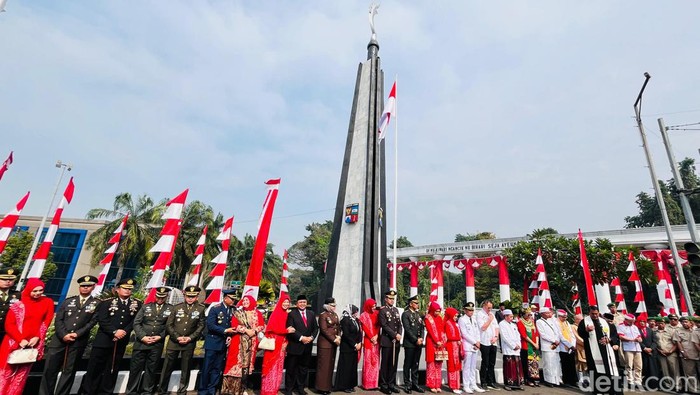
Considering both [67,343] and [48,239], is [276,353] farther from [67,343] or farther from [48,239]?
[48,239]

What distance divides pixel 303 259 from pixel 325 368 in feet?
133

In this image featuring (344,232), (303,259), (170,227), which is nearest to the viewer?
(170,227)

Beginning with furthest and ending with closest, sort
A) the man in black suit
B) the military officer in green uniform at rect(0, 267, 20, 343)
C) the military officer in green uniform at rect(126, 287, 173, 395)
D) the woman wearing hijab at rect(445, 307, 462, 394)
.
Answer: the woman wearing hijab at rect(445, 307, 462, 394), the man in black suit, the military officer in green uniform at rect(126, 287, 173, 395), the military officer in green uniform at rect(0, 267, 20, 343)

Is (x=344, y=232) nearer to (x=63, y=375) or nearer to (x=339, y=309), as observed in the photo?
(x=339, y=309)

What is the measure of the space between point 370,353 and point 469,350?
1.95 m

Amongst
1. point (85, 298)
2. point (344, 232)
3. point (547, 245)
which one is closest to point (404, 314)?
point (344, 232)

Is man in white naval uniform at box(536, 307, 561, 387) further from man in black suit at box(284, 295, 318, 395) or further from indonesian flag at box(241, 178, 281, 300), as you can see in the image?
indonesian flag at box(241, 178, 281, 300)

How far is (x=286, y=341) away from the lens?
213 inches

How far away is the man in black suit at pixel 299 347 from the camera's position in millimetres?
5391

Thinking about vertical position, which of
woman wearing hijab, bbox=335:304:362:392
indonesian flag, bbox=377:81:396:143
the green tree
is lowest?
woman wearing hijab, bbox=335:304:362:392

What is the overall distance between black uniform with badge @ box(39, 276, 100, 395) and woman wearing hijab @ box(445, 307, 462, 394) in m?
5.68

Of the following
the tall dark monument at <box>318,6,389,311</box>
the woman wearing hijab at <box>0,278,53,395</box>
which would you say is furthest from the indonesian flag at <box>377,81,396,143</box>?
the woman wearing hijab at <box>0,278,53,395</box>

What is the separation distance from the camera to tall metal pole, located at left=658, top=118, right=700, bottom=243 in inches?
308

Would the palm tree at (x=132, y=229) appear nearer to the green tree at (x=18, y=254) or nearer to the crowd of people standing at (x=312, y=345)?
the green tree at (x=18, y=254)
